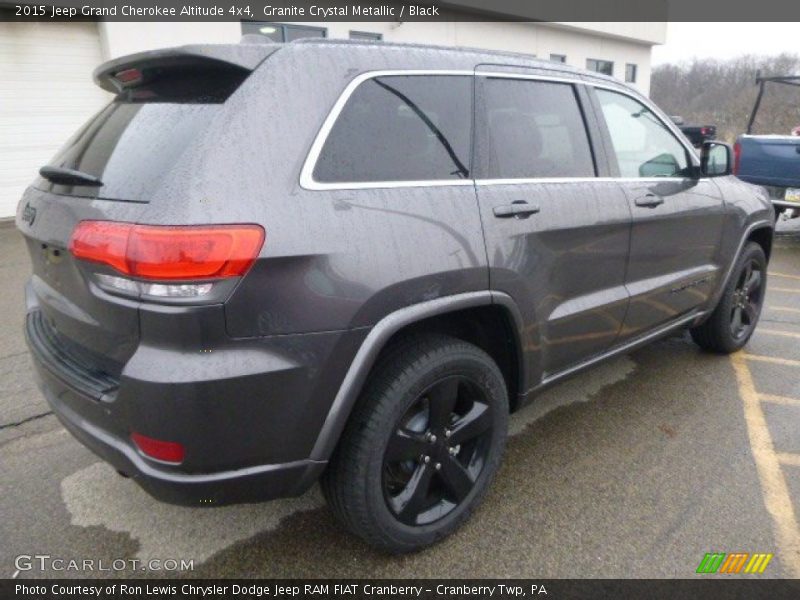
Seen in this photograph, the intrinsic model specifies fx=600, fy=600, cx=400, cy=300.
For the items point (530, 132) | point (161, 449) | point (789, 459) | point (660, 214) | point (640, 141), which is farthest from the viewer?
point (640, 141)

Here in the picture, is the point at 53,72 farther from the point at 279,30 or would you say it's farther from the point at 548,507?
the point at 548,507

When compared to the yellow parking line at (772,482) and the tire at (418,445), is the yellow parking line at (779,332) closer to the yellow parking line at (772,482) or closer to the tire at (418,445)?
the yellow parking line at (772,482)

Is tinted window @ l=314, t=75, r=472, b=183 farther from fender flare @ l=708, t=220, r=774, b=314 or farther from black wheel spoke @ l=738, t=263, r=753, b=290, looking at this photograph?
black wheel spoke @ l=738, t=263, r=753, b=290

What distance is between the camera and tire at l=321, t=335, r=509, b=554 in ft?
6.80

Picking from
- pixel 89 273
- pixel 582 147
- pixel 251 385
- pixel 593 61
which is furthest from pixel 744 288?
pixel 593 61

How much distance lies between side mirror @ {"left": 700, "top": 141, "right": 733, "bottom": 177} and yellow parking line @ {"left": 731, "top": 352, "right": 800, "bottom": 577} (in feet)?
4.54

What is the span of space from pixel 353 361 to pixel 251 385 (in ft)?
1.11

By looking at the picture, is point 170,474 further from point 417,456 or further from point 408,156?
point 408,156

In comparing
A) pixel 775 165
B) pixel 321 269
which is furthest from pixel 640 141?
pixel 775 165

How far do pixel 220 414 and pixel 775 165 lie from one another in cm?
845

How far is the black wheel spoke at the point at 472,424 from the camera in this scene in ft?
7.78

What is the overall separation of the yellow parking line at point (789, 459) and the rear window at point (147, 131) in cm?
307

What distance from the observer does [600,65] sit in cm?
2123

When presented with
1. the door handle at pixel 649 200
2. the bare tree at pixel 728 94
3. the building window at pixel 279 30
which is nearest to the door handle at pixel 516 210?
the door handle at pixel 649 200
